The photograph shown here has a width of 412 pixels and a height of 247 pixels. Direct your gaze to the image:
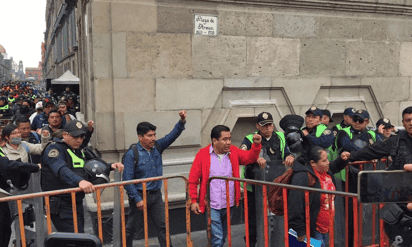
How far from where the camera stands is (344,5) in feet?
22.8

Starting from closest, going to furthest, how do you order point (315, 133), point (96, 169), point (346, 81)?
point (96, 169) < point (315, 133) < point (346, 81)

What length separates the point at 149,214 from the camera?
500 centimetres

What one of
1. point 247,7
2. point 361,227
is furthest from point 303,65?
point 361,227

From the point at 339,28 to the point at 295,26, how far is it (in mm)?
917

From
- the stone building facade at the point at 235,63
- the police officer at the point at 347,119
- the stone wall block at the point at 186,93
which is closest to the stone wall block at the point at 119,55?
the stone building facade at the point at 235,63

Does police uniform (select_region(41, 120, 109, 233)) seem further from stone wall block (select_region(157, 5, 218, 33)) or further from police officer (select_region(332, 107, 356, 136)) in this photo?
police officer (select_region(332, 107, 356, 136))

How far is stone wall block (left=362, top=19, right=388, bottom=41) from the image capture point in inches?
285

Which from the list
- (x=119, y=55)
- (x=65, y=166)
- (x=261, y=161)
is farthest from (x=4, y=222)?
(x=261, y=161)

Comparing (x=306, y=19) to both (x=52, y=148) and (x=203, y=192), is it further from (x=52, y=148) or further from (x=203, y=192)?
(x=52, y=148)

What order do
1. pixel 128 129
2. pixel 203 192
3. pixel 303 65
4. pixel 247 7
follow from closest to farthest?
pixel 203 192 < pixel 128 129 < pixel 247 7 < pixel 303 65

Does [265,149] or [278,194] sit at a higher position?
[265,149]

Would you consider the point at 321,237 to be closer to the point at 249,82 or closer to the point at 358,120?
the point at 358,120

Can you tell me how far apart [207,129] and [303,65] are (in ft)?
6.96

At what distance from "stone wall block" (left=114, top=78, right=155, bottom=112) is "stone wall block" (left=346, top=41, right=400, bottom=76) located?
12.3 ft
